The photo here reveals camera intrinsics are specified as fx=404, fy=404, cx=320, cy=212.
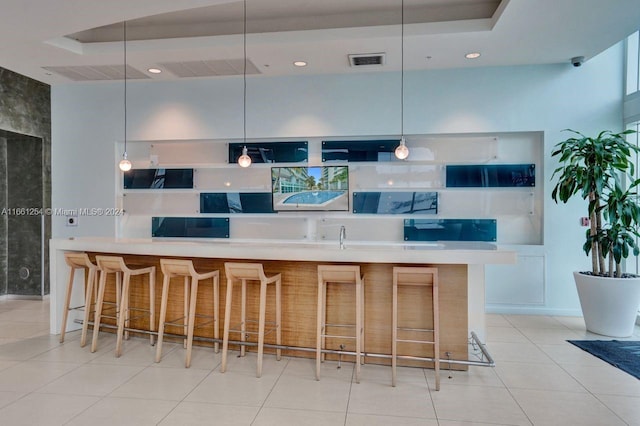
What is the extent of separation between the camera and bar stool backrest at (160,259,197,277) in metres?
3.67

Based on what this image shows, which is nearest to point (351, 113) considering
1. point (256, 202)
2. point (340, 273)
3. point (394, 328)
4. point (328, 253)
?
point (256, 202)

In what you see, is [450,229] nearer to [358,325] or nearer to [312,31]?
[358,325]

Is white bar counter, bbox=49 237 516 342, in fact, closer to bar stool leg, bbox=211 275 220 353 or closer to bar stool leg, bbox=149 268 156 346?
bar stool leg, bbox=149 268 156 346

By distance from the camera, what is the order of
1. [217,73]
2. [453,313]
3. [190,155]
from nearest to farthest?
[453,313] < [217,73] < [190,155]

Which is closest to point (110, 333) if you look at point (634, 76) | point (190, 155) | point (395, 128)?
point (190, 155)

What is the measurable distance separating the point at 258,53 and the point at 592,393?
4682 millimetres

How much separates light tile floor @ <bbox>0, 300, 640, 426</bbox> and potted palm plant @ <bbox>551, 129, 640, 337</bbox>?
756 millimetres

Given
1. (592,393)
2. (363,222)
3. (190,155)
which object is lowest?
(592,393)

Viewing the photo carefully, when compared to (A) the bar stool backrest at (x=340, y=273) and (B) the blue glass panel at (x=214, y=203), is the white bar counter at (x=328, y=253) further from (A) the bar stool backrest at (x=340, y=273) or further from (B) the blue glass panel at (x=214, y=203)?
(B) the blue glass panel at (x=214, y=203)

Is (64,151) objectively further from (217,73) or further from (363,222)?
(363,222)

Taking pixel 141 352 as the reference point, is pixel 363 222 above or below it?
above

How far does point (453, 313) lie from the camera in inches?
138

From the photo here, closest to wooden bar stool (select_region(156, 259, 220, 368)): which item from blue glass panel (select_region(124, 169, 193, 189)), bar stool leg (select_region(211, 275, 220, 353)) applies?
bar stool leg (select_region(211, 275, 220, 353))

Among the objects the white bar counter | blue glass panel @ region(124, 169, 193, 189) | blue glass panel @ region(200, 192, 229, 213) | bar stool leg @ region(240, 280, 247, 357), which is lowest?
bar stool leg @ region(240, 280, 247, 357)
